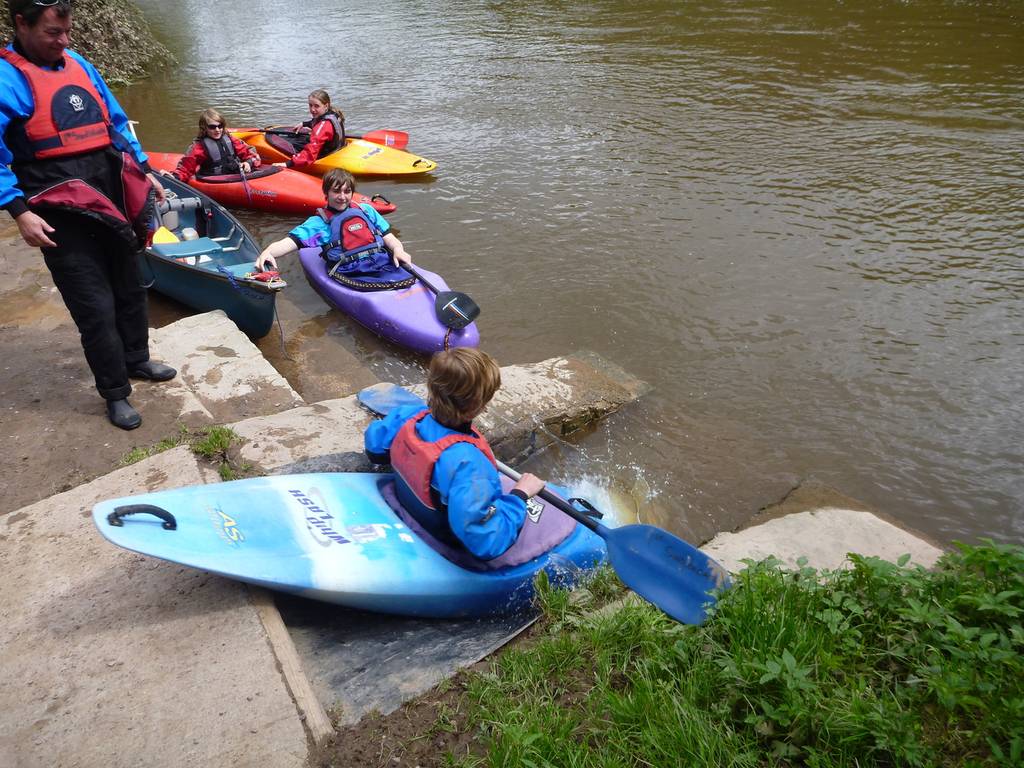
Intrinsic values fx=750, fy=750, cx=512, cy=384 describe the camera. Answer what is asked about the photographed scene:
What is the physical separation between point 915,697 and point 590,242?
5.57 m

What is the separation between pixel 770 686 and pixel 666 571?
0.64 m

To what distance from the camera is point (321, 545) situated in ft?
9.04

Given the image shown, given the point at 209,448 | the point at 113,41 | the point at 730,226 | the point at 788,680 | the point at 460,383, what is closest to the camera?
the point at 788,680

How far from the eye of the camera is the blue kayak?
2.46 m

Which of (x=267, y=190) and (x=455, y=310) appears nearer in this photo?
(x=455, y=310)

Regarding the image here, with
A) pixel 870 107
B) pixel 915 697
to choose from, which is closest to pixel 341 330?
pixel 915 697

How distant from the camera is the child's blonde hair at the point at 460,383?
8.74 ft

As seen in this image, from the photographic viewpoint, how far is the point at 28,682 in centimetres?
232

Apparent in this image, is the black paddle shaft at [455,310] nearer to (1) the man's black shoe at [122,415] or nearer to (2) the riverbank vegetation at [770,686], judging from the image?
(1) the man's black shoe at [122,415]

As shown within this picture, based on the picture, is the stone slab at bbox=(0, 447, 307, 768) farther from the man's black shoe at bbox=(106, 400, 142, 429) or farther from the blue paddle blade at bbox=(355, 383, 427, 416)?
the blue paddle blade at bbox=(355, 383, 427, 416)

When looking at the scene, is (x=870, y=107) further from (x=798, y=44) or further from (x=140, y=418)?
(x=140, y=418)

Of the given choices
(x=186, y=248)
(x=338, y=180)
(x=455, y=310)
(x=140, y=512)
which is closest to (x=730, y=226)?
(x=455, y=310)

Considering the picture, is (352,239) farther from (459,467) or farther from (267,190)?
(459,467)

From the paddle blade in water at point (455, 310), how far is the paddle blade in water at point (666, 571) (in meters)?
2.67
